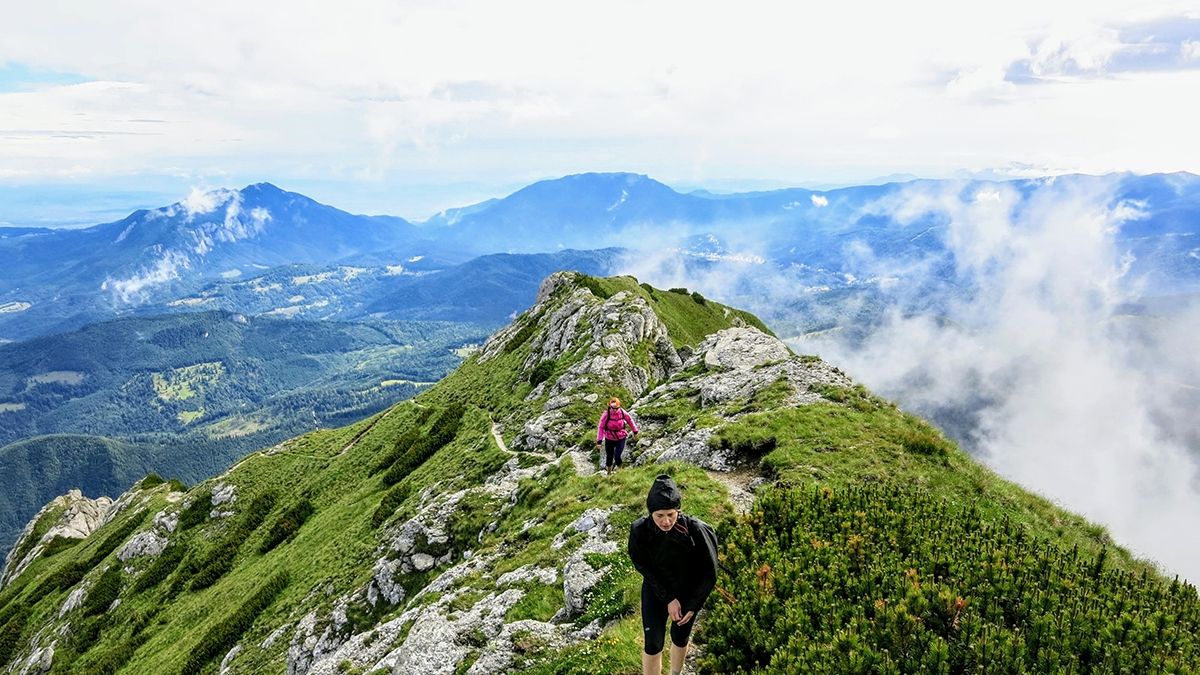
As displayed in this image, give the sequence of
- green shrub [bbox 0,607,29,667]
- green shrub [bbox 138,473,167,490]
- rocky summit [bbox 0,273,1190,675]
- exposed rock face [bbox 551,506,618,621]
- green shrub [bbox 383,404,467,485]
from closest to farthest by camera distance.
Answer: exposed rock face [bbox 551,506,618,621] < rocky summit [bbox 0,273,1190,675] < green shrub [bbox 383,404,467,485] < green shrub [bbox 0,607,29,667] < green shrub [bbox 138,473,167,490]

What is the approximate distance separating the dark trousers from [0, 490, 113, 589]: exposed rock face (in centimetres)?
11900

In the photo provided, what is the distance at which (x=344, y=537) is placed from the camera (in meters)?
41.9

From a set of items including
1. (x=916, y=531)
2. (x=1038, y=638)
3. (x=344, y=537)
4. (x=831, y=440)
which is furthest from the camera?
(x=344, y=537)

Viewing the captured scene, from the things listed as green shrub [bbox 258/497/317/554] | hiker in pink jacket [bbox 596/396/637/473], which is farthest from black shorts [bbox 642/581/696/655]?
green shrub [bbox 258/497/317/554]

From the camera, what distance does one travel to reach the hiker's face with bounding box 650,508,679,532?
10.1 m

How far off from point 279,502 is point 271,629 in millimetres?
29748

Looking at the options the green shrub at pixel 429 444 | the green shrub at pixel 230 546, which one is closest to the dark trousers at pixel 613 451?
the green shrub at pixel 429 444

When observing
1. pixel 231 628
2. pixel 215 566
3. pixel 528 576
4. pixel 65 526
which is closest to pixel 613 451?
pixel 528 576

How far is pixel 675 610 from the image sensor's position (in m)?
10.5

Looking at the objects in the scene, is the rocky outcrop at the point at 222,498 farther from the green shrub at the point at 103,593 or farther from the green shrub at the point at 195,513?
the green shrub at the point at 103,593

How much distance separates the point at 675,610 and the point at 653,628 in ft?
2.28

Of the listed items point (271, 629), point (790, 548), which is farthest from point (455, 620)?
point (271, 629)

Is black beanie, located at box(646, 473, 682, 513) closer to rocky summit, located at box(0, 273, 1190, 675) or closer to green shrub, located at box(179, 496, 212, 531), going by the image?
rocky summit, located at box(0, 273, 1190, 675)

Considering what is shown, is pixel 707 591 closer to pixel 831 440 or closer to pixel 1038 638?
pixel 1038 638
